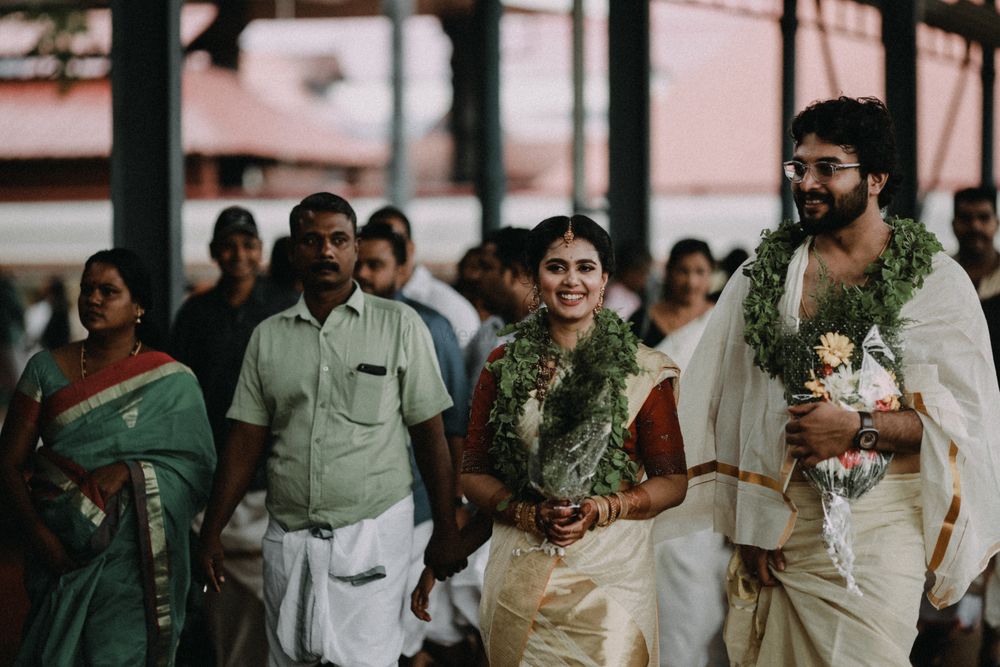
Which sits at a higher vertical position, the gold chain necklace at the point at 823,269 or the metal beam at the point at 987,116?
the metal beam at the point at 987,116

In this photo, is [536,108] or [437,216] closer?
[437,216]

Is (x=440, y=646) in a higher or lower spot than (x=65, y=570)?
lower

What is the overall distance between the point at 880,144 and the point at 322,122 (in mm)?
35324

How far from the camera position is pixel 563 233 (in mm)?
3900

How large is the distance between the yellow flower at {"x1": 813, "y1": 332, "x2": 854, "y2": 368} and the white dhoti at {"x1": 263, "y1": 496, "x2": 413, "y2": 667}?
1.70 meters

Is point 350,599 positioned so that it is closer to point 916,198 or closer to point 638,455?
point 638,455

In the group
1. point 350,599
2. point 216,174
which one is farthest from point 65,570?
point 216,174

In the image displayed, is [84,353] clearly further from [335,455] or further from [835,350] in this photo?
[835,350]

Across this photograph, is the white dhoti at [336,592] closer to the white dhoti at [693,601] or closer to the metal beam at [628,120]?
the white dhoti at [693,601]

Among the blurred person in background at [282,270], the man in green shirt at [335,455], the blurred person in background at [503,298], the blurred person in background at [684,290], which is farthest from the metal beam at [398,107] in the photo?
the man in green shirt at [335,455]

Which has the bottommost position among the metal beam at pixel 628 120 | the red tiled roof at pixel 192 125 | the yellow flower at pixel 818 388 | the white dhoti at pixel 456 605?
the white dhoti at pixel 456 605

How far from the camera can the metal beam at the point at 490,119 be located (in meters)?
10.5

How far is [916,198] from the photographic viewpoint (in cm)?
1115

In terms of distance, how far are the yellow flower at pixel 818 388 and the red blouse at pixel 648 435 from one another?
412 mm
